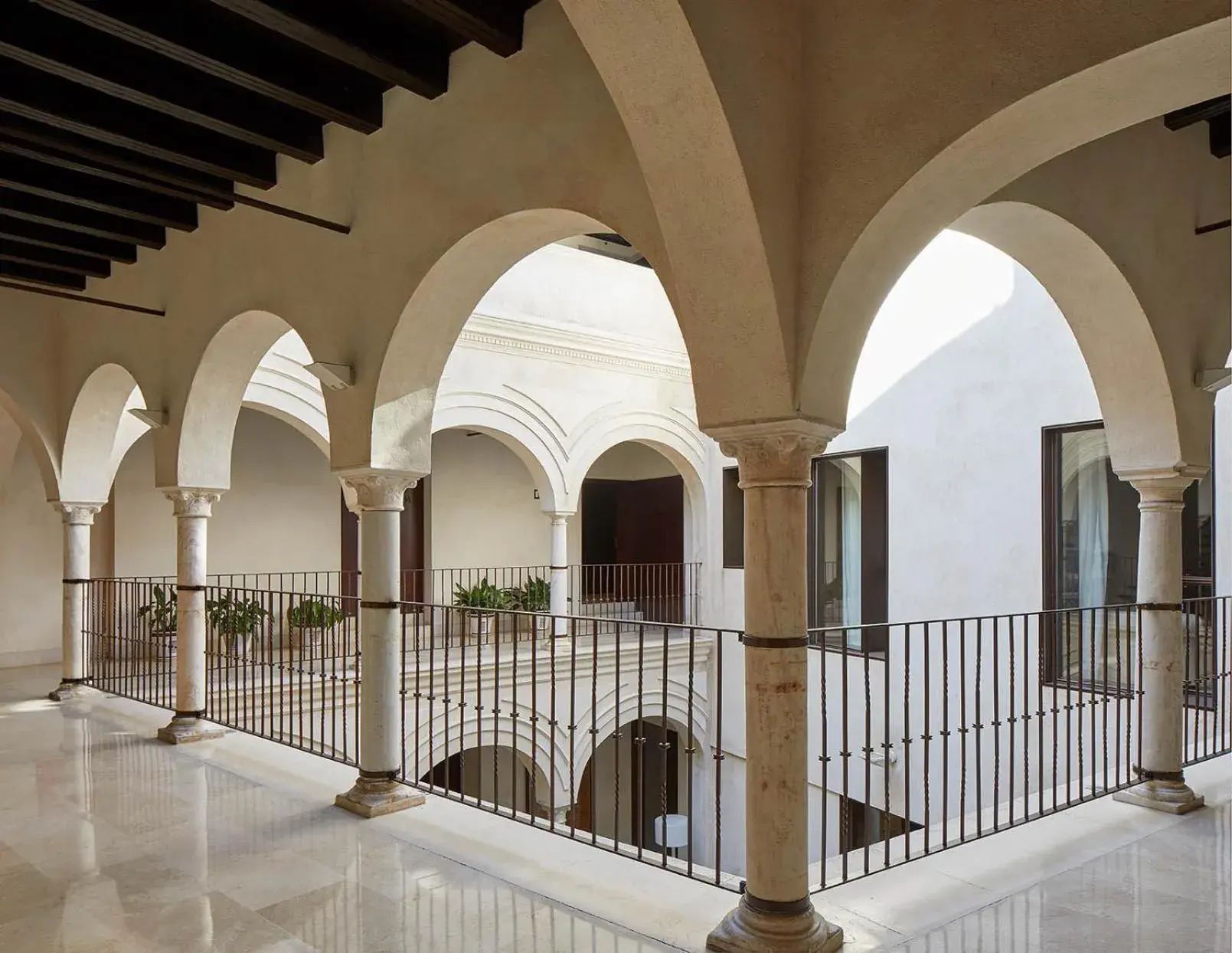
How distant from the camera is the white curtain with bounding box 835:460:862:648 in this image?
9.76 metres

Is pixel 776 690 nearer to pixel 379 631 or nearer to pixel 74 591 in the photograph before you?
pixel 379 631

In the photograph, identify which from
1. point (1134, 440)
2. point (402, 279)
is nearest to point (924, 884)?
point (1134, 440)

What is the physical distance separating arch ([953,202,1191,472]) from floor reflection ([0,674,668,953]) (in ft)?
10.5

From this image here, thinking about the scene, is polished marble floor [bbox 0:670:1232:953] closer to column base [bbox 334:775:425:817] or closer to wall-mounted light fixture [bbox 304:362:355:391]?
column base [bbox 334:775:425:817]

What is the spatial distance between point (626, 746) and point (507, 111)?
37.4 ft

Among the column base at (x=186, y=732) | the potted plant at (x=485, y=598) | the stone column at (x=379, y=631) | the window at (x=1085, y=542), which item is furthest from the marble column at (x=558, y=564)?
the stone column at (x=379, y=631)

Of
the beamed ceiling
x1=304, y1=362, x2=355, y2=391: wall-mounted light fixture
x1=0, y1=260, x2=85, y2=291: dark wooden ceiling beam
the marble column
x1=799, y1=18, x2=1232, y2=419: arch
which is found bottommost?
the marble column

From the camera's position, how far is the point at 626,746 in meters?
13.8

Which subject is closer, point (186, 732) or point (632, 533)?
point (186, 732)

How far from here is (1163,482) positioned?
4461mm

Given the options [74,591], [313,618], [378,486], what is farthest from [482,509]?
[378,486]

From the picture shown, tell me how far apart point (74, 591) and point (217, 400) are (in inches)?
115

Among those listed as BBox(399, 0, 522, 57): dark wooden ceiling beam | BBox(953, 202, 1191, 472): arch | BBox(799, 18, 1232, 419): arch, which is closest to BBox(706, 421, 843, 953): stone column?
BBox(799, 18, 1232, 419): arch

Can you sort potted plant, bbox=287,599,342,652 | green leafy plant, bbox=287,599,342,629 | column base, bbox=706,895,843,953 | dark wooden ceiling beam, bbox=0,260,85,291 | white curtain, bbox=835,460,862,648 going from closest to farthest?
column base, bbox=706,895,843,953 → dark wooden ceiling beam, bbox=0,260,85,291 → potted plant, bbox=287,599,342,652 → green leafy plant, bbox=287,599,342,629 → white curtain, bbox=835,460,862,648
